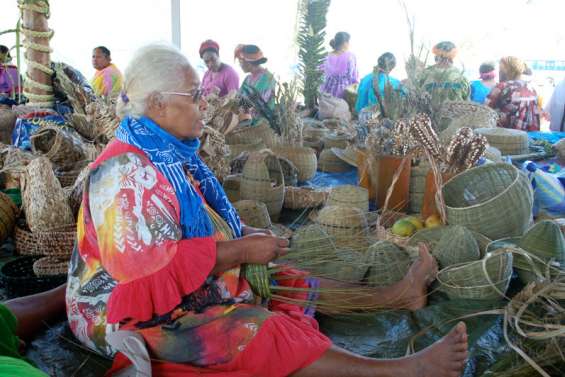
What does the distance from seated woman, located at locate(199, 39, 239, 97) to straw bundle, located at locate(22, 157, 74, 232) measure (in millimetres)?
3724

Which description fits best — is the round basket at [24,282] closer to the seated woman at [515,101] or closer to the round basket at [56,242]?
the round basket at [56,242]

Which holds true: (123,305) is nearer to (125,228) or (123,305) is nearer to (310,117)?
(125,228)

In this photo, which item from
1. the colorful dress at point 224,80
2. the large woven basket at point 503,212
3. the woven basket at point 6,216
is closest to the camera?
the large woven basket at point 503,212

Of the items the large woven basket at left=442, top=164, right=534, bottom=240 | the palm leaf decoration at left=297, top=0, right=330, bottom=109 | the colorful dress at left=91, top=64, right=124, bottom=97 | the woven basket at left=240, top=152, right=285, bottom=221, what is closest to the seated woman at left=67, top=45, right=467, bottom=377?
the large woven basket at left=442, top=164, right=534, bottom=240

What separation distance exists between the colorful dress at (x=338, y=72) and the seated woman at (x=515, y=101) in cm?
208

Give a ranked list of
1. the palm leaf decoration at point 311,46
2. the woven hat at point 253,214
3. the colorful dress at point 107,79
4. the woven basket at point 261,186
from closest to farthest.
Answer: the woven hat at point 253,214 < the woven basket at point 261,186 < the colorful dress at point 107,79 < the palm leaf decoration at point 311,46

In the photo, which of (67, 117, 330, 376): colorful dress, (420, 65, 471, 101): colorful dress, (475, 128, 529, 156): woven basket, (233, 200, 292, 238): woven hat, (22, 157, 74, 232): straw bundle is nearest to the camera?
(67, 117, 330, 376): colorful dress

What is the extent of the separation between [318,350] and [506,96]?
4.67 meters

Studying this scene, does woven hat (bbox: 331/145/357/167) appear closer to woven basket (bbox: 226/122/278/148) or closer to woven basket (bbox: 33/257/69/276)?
woven basket (bbox: 226/122/278/148)

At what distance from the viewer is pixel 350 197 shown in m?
2.70

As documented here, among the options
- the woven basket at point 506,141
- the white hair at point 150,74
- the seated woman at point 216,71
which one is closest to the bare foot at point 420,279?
the white hair at point 150,74

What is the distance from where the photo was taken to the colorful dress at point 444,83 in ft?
12.3

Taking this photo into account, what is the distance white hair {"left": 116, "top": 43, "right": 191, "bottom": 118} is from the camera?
61.4 inches

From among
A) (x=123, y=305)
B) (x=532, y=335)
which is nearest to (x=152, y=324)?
(x=123, y=305)
